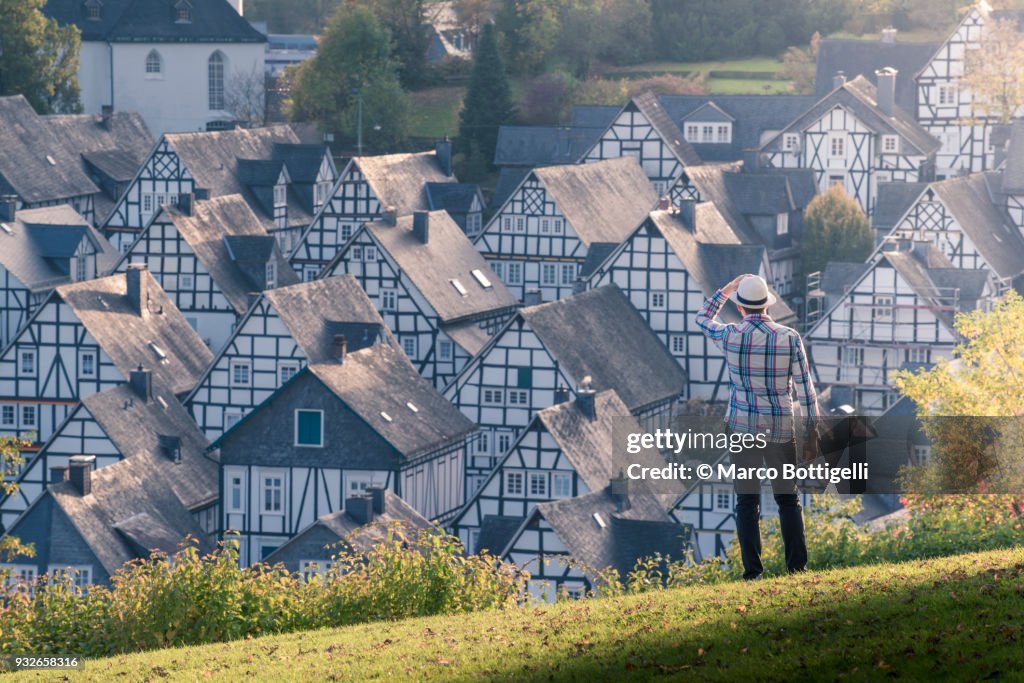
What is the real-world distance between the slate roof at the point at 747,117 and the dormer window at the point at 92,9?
2821 cm

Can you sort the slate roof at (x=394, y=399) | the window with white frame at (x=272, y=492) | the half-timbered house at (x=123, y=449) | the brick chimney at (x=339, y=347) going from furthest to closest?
1. the brick chimney at (x=339, y=347)
2. the slate roof at (x=394, y=399)
3. the half-timbered house at (x=123, y=449)
4. the window with white frame at (x=272, y=492)

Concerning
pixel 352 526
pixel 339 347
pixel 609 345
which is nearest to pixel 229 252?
pixel 609 345

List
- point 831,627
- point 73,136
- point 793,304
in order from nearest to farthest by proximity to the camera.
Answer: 1. point 831,627
2. point 793,304
3. point 73,136

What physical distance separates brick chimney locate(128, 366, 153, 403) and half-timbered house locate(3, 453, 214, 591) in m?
5.10

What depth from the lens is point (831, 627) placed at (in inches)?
614

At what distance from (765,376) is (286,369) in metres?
34.7

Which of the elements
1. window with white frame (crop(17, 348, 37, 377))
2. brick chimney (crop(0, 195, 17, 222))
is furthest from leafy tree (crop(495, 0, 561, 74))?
window with white frame (crop(17, 348, 37, 377))

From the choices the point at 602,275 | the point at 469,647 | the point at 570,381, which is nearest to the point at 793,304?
the point at 602,275

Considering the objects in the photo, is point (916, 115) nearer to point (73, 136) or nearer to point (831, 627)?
point (73, 136)

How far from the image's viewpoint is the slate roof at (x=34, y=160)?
255ft

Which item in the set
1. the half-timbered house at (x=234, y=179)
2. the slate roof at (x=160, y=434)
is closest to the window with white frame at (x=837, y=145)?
the half-timbered house at (x=234, y=179)

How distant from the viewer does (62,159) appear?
266 ft

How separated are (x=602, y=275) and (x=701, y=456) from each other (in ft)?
54.7

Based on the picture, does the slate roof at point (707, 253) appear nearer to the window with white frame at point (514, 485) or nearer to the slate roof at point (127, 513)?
the window with white frame at point (514, 485)
